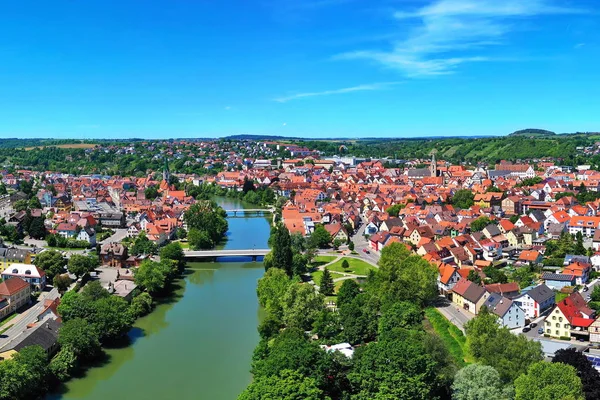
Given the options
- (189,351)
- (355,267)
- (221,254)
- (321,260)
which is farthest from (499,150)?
(189,351)

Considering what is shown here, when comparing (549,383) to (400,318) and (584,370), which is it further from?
(400,318)

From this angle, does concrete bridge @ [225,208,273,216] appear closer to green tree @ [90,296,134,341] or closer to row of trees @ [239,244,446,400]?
row of trees @ [239,244,446,400]

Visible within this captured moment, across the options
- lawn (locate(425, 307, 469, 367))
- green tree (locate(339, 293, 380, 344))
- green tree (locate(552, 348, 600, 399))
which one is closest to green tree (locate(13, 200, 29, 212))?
green tree (locate(339, 293, 380, 344))

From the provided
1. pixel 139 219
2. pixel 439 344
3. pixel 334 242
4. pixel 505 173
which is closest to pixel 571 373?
pixel 439 344

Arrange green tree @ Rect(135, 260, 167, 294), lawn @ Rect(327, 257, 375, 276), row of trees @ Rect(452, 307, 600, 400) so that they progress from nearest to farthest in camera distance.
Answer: row of trees @ Rect(452, 307, 600, 400) < green tree @ Rect(135, 260, 167, 294) < lawn @ Rect(327, 257, 375, 276)

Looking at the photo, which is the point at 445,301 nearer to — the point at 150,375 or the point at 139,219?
the point at 150,375

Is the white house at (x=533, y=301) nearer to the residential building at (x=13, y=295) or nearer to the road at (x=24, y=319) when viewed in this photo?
the road at (x=24, y=319)
